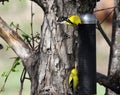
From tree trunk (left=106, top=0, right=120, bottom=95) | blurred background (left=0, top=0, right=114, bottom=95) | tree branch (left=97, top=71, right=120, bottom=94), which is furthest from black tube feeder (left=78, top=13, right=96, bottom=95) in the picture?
blurred background (left=0, top=0, right=114, bottom=95)

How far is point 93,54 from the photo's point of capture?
9.08 feet

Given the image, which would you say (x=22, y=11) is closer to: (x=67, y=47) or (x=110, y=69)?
(x=110, y=69)

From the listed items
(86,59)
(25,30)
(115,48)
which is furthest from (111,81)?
(25,30)

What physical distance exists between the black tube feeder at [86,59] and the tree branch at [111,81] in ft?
1.92

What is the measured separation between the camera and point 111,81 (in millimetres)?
3398

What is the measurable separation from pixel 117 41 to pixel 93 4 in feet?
2.89

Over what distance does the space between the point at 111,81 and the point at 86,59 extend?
68 centimetres

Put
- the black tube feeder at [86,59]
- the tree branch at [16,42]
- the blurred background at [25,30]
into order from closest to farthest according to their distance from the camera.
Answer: the black tube feeder at [86,59], the tree branch at [16,42], the blurred background at [25,30]

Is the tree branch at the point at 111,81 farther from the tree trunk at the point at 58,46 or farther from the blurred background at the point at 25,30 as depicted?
the blurred background at the point at 25,30

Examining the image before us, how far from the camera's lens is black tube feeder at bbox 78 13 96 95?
8.93ft

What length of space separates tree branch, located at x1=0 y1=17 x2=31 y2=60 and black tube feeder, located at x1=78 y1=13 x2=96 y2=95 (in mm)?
299

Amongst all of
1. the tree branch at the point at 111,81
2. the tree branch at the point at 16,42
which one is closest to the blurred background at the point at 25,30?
the tree branch at the point at 111,81

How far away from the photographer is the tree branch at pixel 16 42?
2.89 metres

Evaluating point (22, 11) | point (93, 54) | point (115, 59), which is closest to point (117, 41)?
point (115, 59)
